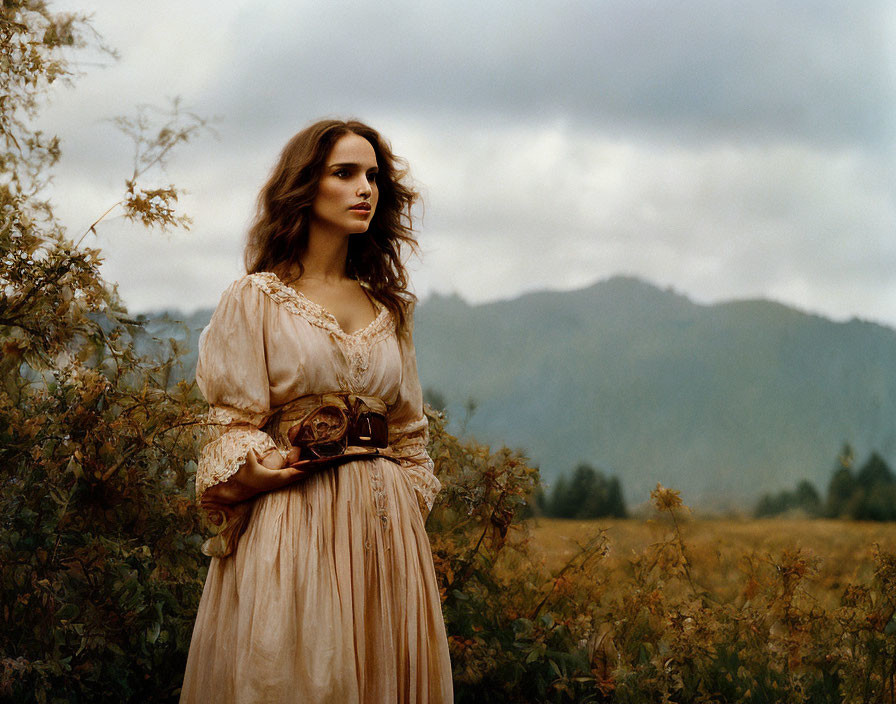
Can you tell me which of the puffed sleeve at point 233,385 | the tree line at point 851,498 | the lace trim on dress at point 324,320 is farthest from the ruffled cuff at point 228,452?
the tree line at point 851,498

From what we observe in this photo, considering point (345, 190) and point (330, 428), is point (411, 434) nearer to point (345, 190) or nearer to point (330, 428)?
point (330, 428)

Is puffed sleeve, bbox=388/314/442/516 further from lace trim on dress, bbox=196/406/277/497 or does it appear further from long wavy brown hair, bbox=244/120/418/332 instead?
lace trim on dress, bbox=196/406/277/497

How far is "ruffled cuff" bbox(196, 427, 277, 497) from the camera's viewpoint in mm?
1809

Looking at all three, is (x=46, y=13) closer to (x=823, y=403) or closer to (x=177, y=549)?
(x=177, y=549)

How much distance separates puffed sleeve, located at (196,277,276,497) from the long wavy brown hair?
19cm

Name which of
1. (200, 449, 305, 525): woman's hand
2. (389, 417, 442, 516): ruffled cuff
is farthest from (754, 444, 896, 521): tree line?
(200, 449, 305, 525): woman's hand

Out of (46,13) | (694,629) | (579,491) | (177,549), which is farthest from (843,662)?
(46,13)

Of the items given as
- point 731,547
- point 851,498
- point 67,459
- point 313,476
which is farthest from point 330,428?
point 851,498

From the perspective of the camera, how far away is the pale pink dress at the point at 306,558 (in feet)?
5.73

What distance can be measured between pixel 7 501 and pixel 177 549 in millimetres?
485

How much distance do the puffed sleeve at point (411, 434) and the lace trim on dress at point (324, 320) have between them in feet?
0.48

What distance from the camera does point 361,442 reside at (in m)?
1.95

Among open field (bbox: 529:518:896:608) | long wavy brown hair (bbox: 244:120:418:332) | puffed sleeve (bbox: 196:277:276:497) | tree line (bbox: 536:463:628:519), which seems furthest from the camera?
tree line (bbox: 536:463:628:519)

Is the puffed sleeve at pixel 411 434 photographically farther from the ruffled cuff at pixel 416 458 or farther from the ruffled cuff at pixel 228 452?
the ruffled cuff at pixel 228 452
